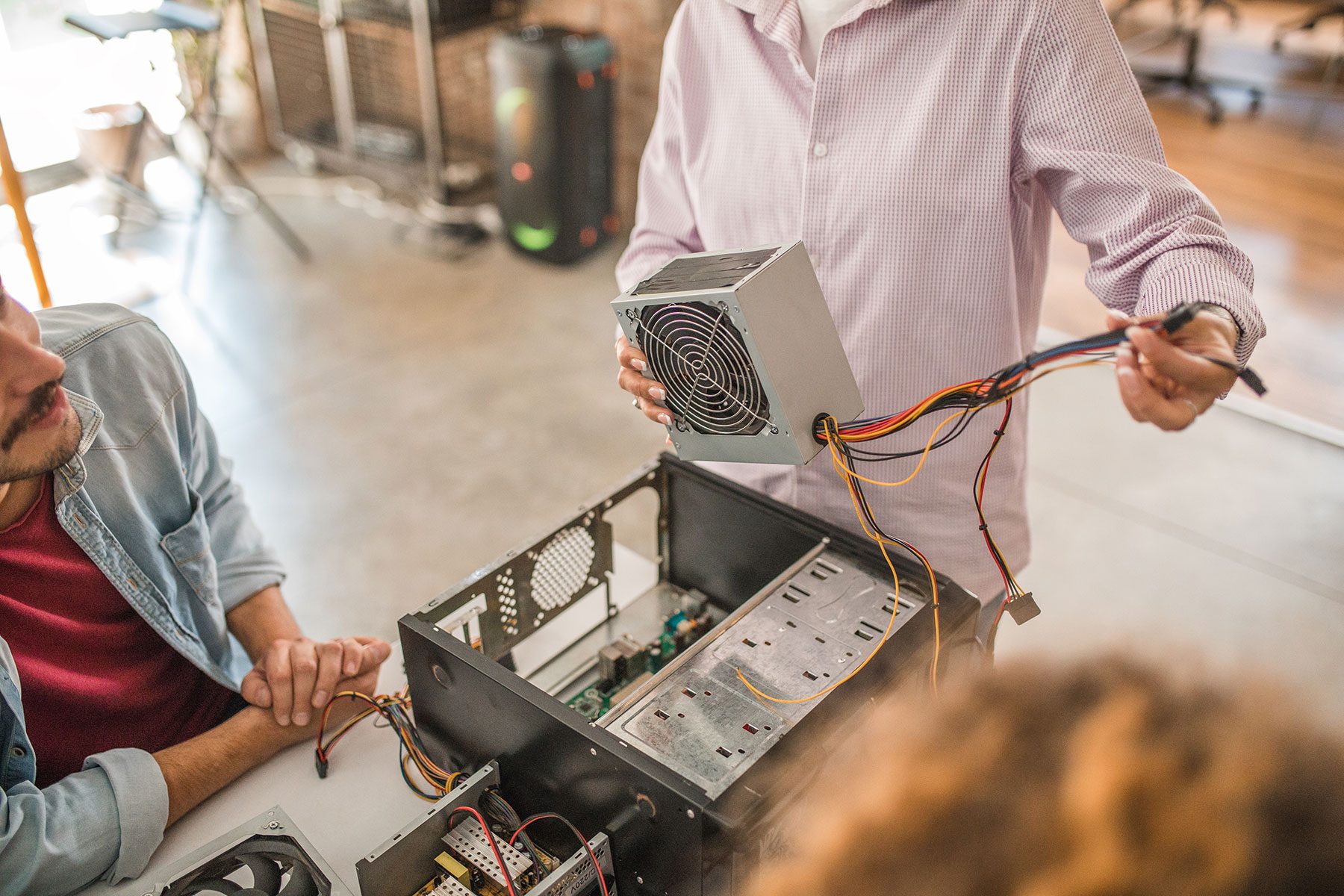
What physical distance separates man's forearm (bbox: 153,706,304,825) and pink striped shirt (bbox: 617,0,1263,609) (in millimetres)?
652

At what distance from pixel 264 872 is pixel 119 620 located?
0.45m

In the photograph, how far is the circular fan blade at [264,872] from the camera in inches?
37.6

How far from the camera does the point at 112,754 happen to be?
3.63 feet

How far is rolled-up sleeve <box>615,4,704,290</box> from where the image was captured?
139 centimetres

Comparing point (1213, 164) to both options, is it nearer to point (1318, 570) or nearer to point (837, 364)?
point (1318, 570)

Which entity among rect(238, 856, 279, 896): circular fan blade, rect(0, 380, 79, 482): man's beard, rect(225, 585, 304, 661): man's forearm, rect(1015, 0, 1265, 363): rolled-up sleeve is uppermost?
rect(1015, 0, 1265, 363): rolled-up sleeve

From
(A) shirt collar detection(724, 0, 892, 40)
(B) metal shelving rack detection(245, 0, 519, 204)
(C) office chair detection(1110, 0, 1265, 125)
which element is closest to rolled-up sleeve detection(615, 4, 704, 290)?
(A) shirt collar detection(724, 0, 892, 40)

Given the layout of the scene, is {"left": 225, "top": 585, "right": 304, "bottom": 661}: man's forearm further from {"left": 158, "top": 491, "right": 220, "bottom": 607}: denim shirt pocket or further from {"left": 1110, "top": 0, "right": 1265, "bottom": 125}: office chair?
{"left": 1110, "top": 0, "right": 1265, "bottom": 125}: office chair

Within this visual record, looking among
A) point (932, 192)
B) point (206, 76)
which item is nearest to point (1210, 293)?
point (932, 192)

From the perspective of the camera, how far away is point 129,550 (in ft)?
4.09

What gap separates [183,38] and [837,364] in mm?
4222

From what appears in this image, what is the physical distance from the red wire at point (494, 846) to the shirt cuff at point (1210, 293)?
0.78m

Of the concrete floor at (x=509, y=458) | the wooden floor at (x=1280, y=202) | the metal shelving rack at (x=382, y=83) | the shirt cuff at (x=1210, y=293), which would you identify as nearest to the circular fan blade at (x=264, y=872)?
the shirt cuff at (x=1210, y=293)

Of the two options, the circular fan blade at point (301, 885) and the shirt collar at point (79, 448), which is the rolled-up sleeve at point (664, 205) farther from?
the circular fan blade at point (301, 885)
